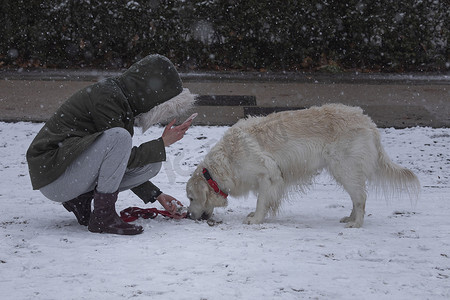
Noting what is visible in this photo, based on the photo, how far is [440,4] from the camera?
1072cm

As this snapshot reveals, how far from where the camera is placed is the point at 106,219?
13.4ft

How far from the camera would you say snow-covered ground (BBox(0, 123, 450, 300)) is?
3.09 m

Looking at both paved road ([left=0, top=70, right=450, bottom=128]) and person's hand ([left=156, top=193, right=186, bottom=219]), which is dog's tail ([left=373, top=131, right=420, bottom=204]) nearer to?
person's hand ([left=156, top=193, right=186, bottom=219])

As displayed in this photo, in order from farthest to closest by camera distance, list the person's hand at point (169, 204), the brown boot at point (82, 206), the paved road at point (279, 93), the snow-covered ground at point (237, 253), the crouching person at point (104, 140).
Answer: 1. the paved road at point (279, 93)
2. the person's hand at point (169, 204)
3. the brown boot at point (82, 206)
4. the crouching person at point (104, 140)
5. the snow-covered ground at point (237, 253)

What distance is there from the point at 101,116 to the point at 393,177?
2363mm

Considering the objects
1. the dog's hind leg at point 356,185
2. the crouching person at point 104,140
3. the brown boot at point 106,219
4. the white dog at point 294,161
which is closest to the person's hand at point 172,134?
the crouching person at point 104,140

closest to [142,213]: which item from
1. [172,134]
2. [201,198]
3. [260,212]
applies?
[201,198]

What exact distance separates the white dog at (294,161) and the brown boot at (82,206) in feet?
2.87

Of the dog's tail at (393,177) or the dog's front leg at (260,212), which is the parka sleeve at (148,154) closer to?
the dog's front leg at (260,212)

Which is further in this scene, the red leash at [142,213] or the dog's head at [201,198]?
the dog's head at [201,198]

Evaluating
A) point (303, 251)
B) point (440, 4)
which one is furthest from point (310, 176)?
point (440, 4)

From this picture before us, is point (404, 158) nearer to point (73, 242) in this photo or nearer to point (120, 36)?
point (73, 242)

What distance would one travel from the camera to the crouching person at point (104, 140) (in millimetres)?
4008

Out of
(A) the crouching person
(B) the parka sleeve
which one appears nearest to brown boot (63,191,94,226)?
(A) the crouching person
